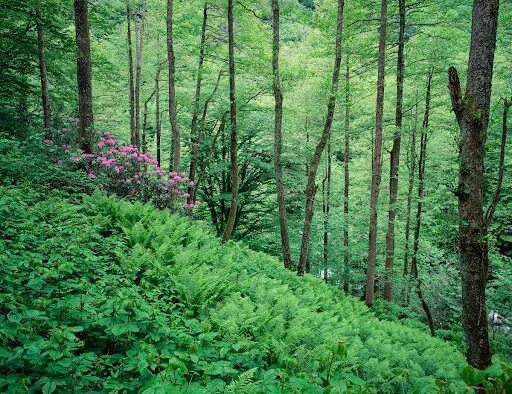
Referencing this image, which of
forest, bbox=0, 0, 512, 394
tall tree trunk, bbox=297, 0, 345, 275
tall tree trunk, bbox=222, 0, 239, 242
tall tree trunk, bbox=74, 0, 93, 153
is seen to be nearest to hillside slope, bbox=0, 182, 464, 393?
forest, bbox=0, 0, 512, 394

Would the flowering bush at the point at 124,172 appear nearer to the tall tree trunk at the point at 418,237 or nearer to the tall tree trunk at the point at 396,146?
the tall tree trunk at the point at 396,146

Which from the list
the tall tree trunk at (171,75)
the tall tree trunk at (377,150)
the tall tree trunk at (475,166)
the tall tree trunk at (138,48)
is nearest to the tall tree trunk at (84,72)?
the tall tree trunk at (171,75)

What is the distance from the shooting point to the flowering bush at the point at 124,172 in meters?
9.10

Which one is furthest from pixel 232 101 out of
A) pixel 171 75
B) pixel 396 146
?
pixel 396 146

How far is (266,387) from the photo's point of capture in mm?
2855

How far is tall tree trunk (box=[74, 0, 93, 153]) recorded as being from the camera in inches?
352

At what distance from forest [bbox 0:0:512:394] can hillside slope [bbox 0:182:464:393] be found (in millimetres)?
30

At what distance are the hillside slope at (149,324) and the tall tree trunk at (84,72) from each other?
8.44ft

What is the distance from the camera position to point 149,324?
3.56 metres

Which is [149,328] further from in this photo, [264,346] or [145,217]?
[145,217]

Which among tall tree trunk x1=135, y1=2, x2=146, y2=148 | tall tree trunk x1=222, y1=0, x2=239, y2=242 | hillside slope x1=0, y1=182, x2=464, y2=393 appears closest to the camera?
hillside slope x1=0, y1=182, x2=464, y2=393

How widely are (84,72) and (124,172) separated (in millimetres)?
2694

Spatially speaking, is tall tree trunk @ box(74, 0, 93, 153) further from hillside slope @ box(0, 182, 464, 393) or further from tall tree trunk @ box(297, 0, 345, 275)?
tall tree trunk @ box(297, 0, 345, 275)

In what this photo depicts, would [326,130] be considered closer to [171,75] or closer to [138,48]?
[171,75]
